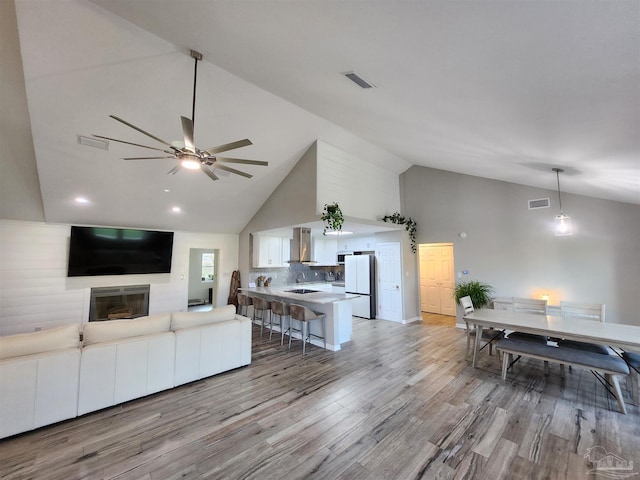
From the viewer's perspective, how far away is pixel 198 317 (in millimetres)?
3586

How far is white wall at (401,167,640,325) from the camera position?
4.43 meters

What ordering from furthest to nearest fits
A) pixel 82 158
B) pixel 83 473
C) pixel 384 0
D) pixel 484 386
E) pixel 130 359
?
1. pixel 82 158
2. pixel 484 386
3. pixel 130 359
4. pixel 83 473
5. pixel 384 0

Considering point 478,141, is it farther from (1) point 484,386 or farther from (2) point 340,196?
A: (1) point 484,386

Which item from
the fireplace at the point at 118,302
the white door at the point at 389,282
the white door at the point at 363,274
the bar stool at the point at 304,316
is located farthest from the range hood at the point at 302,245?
the fireplace at the point at 118,302

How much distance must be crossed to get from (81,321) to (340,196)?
20.0 feet

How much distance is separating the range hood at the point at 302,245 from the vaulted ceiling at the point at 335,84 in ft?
5.73

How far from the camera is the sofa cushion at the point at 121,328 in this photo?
9.41 feet

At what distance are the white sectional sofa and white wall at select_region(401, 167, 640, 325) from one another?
215 inches

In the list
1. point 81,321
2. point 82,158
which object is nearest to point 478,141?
point 82,158

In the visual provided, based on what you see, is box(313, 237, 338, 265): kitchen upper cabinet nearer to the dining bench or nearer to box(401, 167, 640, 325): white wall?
box(401, 167, 640, 325): white wall

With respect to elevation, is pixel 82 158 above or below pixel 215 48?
below

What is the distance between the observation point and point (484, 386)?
325cm

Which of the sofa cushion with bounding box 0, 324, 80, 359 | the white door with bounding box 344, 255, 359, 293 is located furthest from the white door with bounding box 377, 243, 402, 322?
the sofa cushion with bounding box 0, 324, 80, 359

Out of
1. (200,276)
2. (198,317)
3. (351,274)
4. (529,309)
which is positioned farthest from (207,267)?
(529,309)
